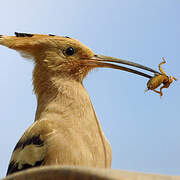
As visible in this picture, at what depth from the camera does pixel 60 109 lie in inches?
98.4

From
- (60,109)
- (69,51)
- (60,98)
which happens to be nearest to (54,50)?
(69,51)

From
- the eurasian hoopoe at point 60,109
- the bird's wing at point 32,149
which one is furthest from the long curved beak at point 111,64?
the bird's wing at point 32,149

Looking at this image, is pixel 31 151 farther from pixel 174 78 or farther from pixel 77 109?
pixel 174 78

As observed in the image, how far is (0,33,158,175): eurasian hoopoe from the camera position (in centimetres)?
227

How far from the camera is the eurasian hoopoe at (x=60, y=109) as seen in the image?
89.3 inches

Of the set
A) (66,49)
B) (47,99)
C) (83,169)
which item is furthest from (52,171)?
(66,49)

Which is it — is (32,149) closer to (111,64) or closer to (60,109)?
(60,109)

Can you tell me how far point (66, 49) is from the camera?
287cm

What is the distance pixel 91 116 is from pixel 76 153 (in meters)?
0.42

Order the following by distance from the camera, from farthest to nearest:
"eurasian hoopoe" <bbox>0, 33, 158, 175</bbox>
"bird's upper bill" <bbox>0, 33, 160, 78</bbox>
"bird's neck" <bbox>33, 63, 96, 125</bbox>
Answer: "bird's upper bill" <bbox>0, 33, 160, 78</bbox>
"bird's neck" <bbox>33, 63, 96, 125</bbox>
"eurasian hoopoe" <bbox>0, 33, 158, 175</bbox>

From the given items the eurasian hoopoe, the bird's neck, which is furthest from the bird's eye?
the bird's neck

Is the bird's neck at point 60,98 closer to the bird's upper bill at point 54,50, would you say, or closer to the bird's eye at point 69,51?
the bird's upper bill at point 54,50

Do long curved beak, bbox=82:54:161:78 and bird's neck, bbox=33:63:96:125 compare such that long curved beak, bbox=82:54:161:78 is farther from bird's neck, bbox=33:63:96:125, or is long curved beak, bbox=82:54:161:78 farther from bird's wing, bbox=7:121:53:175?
bird's wing, bbox=7:121:53:175

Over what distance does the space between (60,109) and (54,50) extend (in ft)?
2.01
